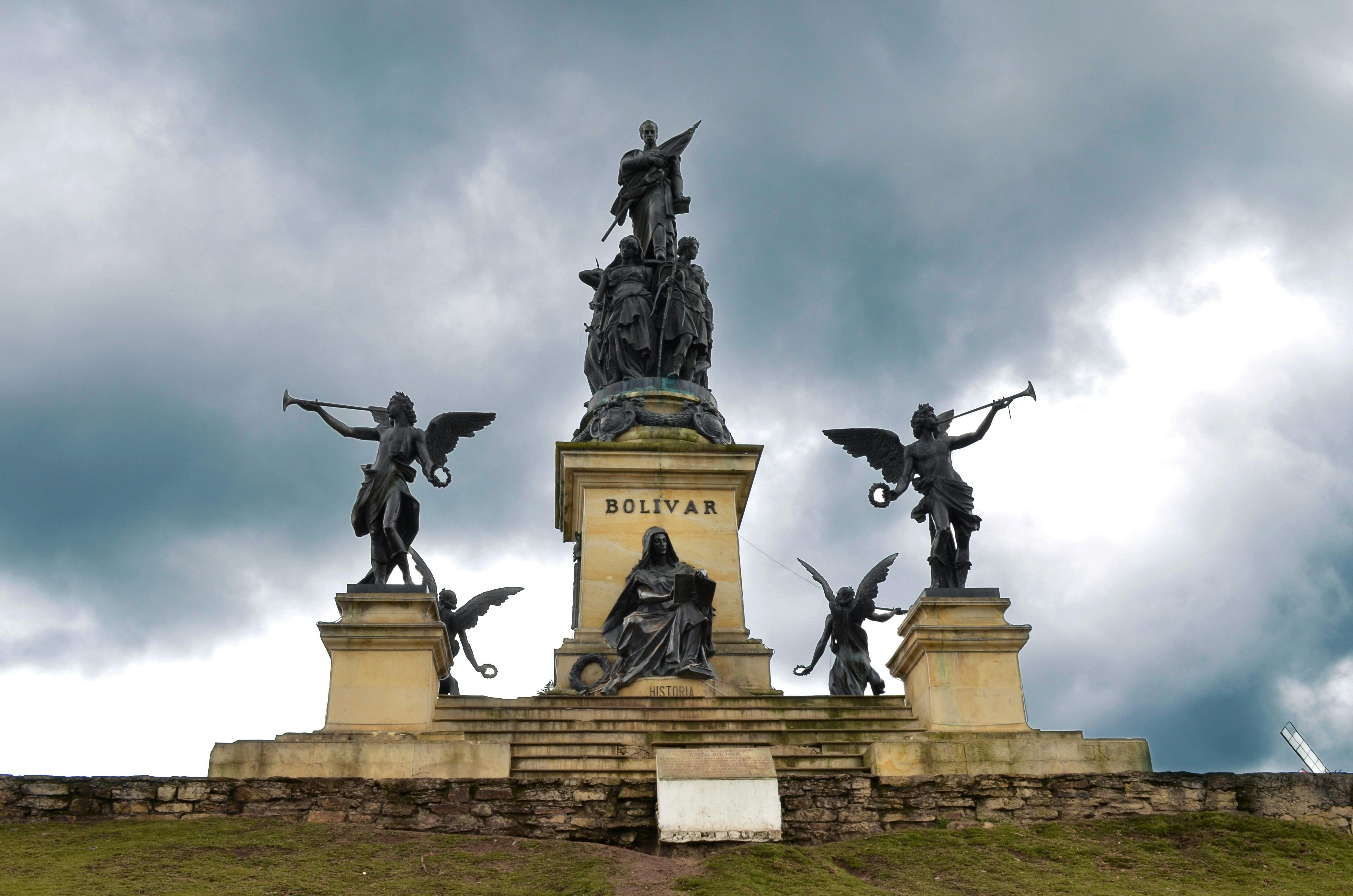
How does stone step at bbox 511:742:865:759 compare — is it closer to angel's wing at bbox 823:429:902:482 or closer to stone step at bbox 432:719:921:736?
stone step at bbox 432:719:921:736

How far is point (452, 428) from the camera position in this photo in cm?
1550

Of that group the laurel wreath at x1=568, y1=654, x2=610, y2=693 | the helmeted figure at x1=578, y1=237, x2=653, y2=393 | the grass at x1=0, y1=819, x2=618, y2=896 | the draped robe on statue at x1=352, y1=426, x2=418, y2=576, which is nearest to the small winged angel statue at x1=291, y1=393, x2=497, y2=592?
the draped robe on statue at x1=352, y1=426, x2=418, y2=576

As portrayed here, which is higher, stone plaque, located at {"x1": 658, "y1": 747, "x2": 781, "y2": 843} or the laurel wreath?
the laurel wreath

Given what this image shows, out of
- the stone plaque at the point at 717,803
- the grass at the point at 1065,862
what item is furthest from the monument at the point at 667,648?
the grass at the point at 1065,862

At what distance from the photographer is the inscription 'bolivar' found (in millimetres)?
17859

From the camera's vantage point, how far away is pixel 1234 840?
34.4 feet

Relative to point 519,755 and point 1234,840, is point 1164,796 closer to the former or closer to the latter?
point 1234,840

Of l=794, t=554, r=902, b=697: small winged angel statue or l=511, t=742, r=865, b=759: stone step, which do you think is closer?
l=511, t=742, r=865, b=759: stone step

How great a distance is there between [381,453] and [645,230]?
28.9ft

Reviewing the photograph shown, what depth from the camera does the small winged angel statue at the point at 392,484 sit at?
549 inches

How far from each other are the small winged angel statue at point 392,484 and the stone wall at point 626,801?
3.19 metres

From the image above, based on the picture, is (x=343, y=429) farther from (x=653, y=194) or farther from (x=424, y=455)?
(x=653, y=194)

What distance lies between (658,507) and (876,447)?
3.80 m

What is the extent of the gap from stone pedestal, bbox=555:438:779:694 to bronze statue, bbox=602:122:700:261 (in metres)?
4.59
